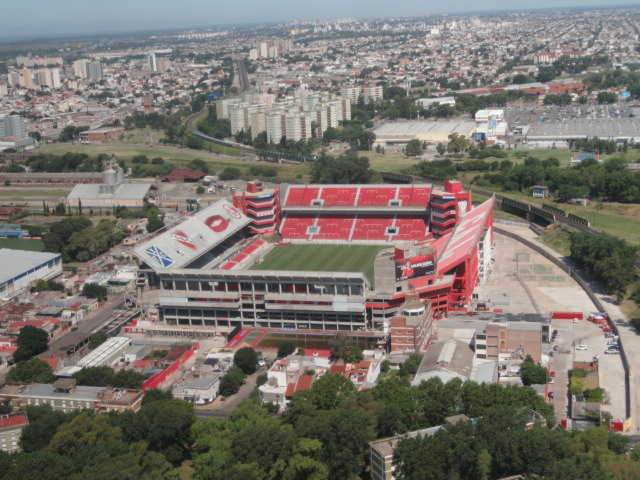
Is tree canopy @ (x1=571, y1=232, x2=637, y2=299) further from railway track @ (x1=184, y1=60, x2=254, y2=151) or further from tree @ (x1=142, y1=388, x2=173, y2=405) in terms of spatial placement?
railway track @ (x1=184, y1=60, x2=254, y2=151)

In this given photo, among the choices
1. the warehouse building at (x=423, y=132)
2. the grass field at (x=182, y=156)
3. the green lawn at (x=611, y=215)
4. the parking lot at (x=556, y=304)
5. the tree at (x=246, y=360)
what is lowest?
the grass field at (x=182, y=156)

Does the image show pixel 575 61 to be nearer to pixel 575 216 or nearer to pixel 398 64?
pixel 398 64

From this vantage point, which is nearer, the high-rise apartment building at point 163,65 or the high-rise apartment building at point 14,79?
the high-rise apartment building at point 14,79

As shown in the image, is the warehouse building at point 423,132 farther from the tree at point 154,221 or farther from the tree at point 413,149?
the tree at point 154,221

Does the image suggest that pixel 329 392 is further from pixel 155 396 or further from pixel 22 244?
pixel 22 244

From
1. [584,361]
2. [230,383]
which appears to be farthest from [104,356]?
[584,361]

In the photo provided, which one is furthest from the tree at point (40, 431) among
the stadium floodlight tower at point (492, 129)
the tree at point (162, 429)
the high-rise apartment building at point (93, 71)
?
the high-rise apartment building at point (93, 71)

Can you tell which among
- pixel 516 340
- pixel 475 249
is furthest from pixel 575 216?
pixel 516 340

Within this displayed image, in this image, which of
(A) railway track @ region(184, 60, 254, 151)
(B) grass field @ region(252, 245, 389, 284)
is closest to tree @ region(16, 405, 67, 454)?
(B) grass field @ region(252, 245, 389, 284)
